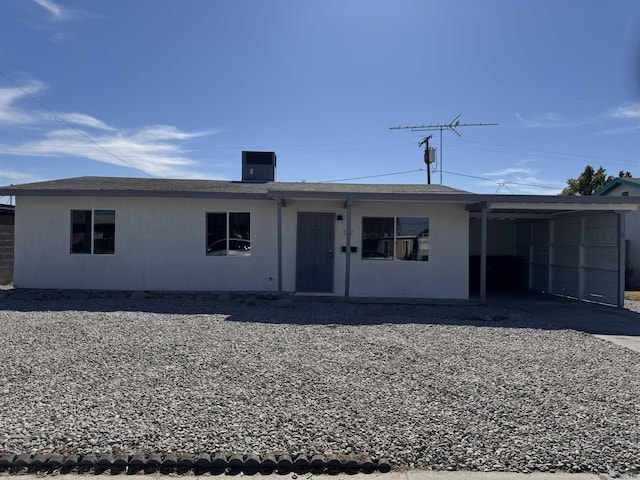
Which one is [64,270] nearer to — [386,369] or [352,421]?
[386,369]

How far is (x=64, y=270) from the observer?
1166 centimetres

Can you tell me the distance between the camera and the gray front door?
11750mm

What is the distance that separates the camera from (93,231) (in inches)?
462

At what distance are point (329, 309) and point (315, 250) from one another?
2274 mm

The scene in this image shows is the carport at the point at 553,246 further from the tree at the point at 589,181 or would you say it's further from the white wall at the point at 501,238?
the tree at the point at 589,181

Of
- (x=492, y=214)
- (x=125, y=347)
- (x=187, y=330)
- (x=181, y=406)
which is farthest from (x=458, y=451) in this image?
(x=492, y=214)

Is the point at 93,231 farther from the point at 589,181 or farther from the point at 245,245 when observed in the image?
the point at 589,181

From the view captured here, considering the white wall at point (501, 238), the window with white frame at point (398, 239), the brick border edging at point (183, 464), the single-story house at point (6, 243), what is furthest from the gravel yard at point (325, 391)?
the white wall at point (501, 238)

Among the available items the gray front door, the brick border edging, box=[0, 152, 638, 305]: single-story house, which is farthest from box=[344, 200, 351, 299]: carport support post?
the brick border edging

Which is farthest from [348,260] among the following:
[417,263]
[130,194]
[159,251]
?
[130,194]

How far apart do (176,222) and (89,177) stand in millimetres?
5060

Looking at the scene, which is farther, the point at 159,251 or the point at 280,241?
the point at 159,251

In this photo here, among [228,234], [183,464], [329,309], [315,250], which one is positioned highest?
[228,234]

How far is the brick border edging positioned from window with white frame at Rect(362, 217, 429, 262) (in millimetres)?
8654
